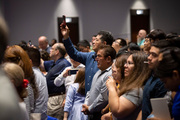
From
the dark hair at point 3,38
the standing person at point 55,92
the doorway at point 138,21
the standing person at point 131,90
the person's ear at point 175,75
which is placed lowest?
the standing person at point 55,92

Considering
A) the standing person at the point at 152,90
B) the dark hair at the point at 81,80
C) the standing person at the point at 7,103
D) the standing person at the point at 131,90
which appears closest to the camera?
the standing person at the point at 7,103

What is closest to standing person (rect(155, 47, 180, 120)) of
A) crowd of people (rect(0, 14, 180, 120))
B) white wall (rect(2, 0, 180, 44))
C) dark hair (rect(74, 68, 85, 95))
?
crowd of people (rect(0, 14, 180, 120))

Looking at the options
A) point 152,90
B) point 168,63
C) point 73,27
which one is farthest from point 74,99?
point 73,27

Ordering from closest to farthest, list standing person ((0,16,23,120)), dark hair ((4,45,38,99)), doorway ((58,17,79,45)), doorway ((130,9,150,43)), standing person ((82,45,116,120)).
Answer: standing person ((0,16,23,120)), dark hair ((4,45,38,99)), standing person ((82,45,116,120)), doorway ((58,17,79,45)), doorway ((130,9,150,43))

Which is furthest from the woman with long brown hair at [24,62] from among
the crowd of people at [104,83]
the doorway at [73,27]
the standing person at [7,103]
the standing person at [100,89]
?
the doorway at [73,27]

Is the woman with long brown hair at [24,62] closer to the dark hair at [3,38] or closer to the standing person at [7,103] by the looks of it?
the dark hair at [3,38]

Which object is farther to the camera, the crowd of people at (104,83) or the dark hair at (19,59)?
the dark hair at (19,59)

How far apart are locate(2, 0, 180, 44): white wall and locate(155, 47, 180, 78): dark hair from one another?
9.94 meters

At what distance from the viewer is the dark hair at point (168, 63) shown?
1581mm

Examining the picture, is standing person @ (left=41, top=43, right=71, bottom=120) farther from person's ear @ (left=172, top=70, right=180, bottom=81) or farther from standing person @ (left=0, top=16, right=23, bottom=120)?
standing person @ (left=0, top=16, right=23, bottom=120)

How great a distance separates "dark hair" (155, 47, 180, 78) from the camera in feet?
5.19

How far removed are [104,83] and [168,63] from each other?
3.97ft

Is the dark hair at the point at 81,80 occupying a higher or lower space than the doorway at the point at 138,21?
lower

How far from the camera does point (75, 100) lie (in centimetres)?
336
